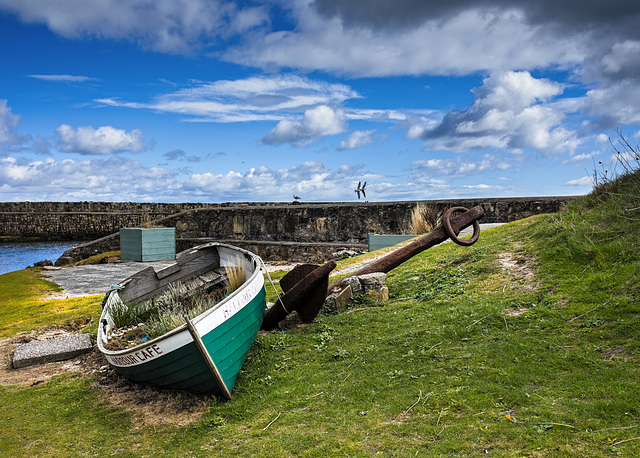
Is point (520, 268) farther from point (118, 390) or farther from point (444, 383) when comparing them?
point (118, 390)

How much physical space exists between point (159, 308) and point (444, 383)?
4.84m

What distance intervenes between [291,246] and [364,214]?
3106 millimetres

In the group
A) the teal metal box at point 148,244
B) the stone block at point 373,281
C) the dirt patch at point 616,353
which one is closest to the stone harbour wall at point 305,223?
the teal metal box at point 148,244

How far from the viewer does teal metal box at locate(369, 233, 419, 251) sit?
46.1 feet

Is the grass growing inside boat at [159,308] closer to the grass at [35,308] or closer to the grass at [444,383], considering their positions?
the grass at [444,383]

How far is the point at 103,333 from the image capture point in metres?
5.53

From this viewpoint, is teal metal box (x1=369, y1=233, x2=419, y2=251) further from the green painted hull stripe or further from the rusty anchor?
the green painted hull stripe

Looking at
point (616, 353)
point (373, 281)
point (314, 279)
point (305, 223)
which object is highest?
point (305, 223)

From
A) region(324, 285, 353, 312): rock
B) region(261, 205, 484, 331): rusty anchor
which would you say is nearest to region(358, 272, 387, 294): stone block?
region(261, 205, 484, 331): rusty anchor

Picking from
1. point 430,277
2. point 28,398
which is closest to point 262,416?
point 28,398

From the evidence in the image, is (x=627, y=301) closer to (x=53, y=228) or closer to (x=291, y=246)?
(x=291, y=246)

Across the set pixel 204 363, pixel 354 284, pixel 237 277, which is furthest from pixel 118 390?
pixel 354 284

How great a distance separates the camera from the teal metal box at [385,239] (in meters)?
14.1

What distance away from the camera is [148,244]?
1847 cm
